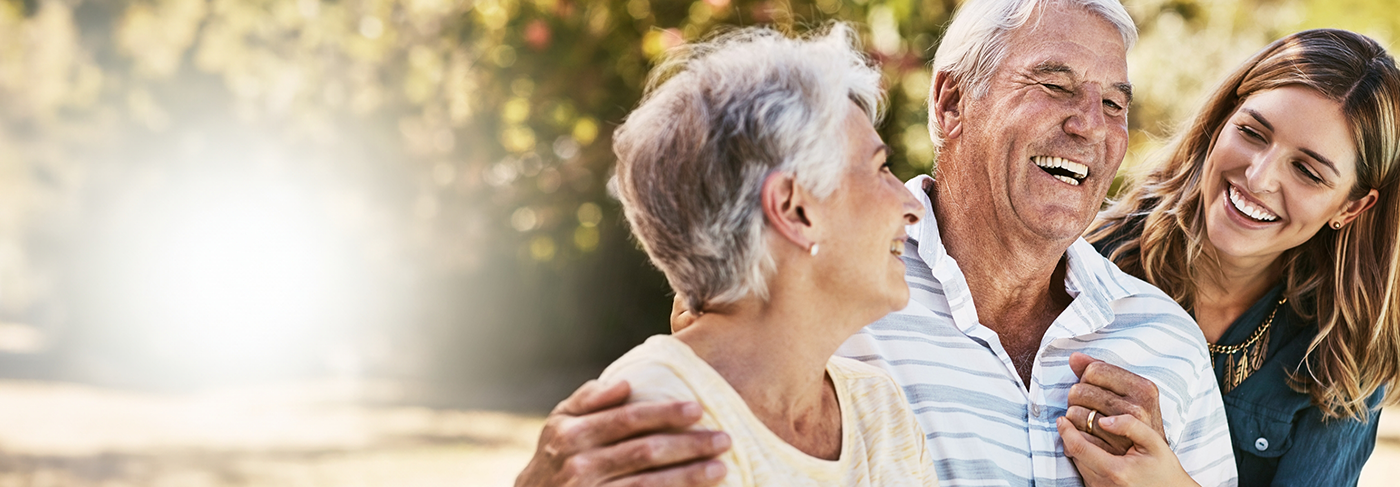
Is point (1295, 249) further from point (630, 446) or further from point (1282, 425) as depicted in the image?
point (630, 446)

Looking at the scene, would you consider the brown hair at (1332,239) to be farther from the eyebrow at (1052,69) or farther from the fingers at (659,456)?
the fingers at (659,456)

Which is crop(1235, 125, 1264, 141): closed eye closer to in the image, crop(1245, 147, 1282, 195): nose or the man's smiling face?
crop(1245, 147, 1282, 195): nose

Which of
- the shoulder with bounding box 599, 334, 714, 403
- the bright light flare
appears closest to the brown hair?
the shoulder with bounding box 599, 334, 714, 403

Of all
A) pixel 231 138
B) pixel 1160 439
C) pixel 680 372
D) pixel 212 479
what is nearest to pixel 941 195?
pixel 1160 439

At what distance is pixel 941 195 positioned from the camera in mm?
2340

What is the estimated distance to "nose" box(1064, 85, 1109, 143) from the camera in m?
2.12

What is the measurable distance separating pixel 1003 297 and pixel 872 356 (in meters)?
0.34

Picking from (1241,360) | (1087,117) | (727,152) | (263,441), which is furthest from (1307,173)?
(263,441)

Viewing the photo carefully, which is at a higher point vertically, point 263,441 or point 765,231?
point 765,231

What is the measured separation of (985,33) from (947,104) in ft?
0.54

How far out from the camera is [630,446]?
1.50m

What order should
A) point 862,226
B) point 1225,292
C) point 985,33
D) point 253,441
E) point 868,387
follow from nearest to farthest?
point 862,226 < point 868,387 < point 985,33 < point 1225,292 < point 253,441

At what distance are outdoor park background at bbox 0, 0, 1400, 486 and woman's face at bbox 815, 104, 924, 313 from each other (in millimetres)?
4011

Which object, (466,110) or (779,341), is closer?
(779,341)
